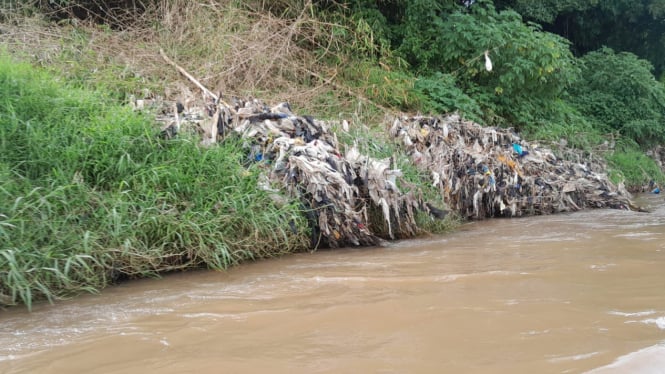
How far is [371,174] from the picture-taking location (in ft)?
14.8

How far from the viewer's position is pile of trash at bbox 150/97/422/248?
416cm

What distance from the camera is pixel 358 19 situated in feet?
28.2

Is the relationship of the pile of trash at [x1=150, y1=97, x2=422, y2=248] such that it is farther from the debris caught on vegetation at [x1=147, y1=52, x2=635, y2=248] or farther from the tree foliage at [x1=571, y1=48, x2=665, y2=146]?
the tree foliage at [x1=571, y1=48, x2=665, y2=146]

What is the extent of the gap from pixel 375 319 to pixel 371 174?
2331 millimetres

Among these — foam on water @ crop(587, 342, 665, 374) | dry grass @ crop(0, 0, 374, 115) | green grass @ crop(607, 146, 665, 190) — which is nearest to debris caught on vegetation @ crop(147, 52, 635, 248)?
dry grass @ crop(0, 0, 374, 115)

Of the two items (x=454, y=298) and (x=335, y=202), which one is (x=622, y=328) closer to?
(x=454, y=298)

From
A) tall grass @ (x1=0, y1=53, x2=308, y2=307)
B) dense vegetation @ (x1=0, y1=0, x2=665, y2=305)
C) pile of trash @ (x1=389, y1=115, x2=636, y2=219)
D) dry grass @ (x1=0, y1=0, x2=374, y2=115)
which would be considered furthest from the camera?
pile of trash @ (x1=389, y1=115, x2=636, y2=219)

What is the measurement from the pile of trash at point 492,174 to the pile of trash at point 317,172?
3.84 feet

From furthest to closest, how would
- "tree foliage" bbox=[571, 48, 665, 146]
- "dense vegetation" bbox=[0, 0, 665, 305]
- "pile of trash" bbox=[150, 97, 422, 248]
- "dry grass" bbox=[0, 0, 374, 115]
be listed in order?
1. "tree foliage" bbox=[571, 48, 665, 146]
2. "dry grass" bbox=[0, 0, 374, 115]
3. "pile of trash" bbox=[150, 97, 422, 248]
4. "dense vegetation" bbox=[0, 0, 665, 305]

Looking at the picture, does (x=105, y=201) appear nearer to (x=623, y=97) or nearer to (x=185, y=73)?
(x=185, y=73)

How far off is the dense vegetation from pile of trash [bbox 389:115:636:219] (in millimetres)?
523

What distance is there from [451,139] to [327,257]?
331 cm

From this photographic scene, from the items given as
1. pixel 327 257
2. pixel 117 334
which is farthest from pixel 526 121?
pixel 117 334

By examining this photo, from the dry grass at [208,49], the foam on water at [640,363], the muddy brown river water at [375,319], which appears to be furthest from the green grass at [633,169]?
the foam on water at [640,363]
